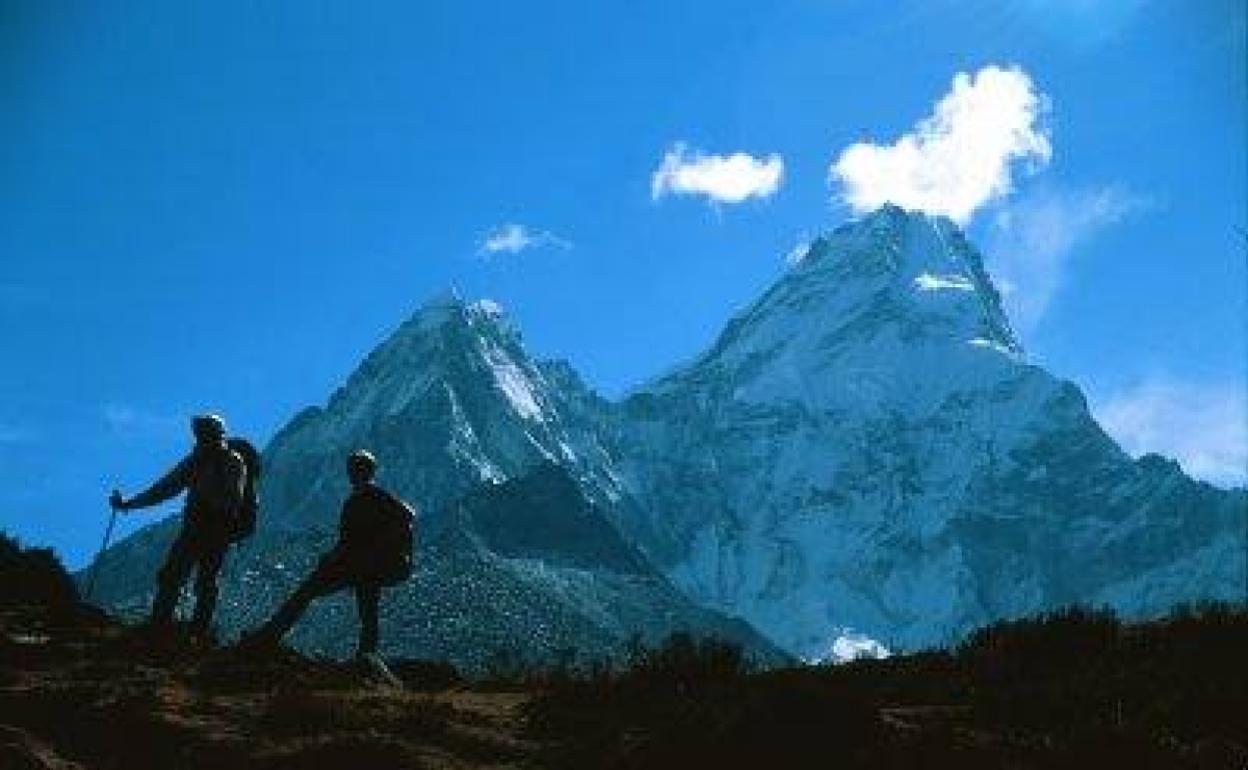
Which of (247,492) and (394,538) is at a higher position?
(247,492)

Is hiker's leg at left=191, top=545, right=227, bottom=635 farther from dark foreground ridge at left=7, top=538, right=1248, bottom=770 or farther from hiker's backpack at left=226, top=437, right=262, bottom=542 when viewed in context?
dark foreground ridge at left=7, top=538, right=1248, bottom=770

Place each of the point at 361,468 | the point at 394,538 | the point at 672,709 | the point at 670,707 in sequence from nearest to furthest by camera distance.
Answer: the point at 672,709 → the point at 670,707 → the point at 394,538 → the point at 361,468

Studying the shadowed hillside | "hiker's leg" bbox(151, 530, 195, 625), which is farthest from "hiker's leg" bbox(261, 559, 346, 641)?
"hiker's leg" bbox(151, 530, 195, 625)

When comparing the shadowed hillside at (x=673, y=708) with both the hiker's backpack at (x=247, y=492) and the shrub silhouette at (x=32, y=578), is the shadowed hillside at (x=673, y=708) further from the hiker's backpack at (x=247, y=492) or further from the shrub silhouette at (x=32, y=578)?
the shrub silhouette at (x=32, y=578)

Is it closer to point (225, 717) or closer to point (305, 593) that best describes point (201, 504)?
point (305, 593)

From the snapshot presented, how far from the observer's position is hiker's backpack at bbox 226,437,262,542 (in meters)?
17.0

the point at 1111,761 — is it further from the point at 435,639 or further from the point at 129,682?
the point at 435,639

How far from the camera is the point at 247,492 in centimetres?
1717

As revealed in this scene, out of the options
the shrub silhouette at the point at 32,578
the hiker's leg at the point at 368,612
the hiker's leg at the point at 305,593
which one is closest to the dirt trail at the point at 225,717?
the hiker's leg at the point at 305,593

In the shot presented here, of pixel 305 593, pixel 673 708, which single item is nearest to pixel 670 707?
pixel 673 708

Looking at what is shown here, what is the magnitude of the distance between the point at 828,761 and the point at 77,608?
10.7 metres

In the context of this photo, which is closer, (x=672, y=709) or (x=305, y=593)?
(x=672, y=709)

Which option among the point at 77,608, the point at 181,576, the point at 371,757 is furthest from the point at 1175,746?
the point at 77,608

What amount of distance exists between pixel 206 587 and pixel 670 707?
20.3 ft
